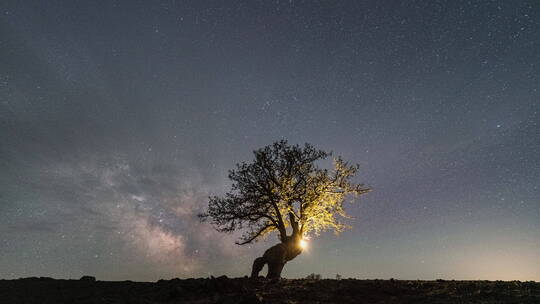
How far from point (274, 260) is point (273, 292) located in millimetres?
8595

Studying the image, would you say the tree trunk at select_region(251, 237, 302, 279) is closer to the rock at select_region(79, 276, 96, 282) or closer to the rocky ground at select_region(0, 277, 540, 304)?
the rocky ground at select_region(0, 277, 540, 304)

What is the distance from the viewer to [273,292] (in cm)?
1712

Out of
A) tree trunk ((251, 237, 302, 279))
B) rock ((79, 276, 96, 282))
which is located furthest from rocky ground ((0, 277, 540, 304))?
tree trunk ((251, 237, 302, 279))

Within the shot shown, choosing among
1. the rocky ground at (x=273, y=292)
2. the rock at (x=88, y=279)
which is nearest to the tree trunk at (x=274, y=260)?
the rocky ground at (x=273, y=292)

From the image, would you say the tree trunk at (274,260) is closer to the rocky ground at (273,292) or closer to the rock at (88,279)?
the rocky ground at (273,292)

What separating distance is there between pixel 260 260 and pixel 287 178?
7.14 m

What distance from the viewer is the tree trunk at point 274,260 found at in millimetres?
25422

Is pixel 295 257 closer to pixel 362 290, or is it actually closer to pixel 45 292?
pixel 362 290

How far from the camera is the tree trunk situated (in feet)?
83.4

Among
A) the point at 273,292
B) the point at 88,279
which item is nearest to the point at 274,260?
the point at 273,292

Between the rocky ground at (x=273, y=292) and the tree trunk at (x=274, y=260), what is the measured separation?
4.98m

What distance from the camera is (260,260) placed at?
2566 cm

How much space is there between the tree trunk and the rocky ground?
4.98 m

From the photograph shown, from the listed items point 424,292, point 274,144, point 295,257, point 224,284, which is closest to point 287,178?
point 274,144
